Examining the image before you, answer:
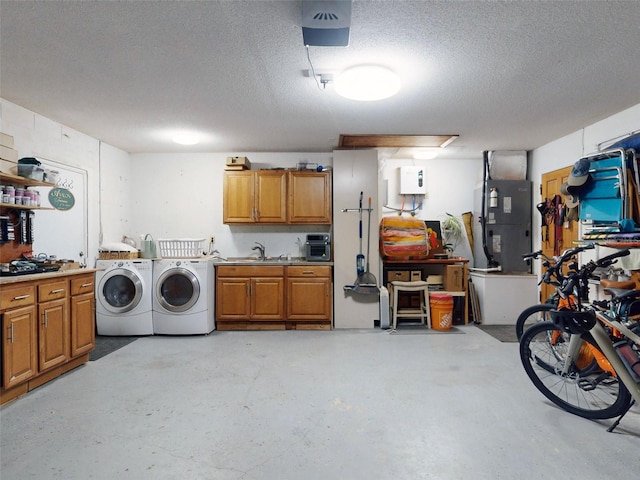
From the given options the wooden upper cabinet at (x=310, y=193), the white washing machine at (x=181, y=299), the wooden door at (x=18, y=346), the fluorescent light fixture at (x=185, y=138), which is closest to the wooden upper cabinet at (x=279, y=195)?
the wooden upper cabinet at (x=310, y=193)

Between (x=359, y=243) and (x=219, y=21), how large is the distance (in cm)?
313

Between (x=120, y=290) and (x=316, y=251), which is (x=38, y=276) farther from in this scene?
(x=316, y=251)

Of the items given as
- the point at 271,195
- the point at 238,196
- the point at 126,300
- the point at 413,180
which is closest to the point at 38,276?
the point at 126,300

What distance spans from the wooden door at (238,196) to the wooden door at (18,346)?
2.50m

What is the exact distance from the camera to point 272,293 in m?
4.42

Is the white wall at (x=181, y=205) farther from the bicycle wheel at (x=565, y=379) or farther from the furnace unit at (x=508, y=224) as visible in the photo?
the bicycle wheel at (x=565, y=379)

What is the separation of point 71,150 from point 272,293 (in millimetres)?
2919

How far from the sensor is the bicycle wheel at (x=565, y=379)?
2.31m

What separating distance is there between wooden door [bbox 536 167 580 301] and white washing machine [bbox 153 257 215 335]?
4.50 meters

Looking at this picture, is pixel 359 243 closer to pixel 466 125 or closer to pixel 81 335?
pixel 466 125

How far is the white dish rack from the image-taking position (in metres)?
4.48

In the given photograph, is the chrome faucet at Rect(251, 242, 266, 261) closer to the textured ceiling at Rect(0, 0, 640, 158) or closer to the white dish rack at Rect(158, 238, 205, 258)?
the white dish rack at Rect(158, 238, 205, 258)

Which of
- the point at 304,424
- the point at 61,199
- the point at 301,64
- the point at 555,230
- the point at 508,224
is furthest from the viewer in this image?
the point at 508,224

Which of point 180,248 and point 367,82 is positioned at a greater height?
point 367,82
